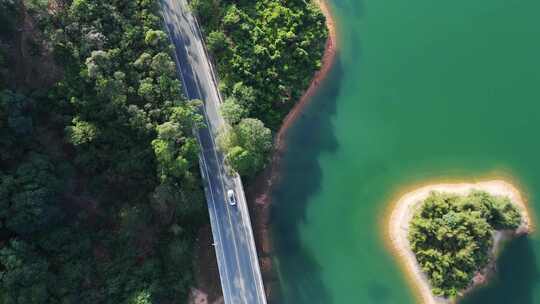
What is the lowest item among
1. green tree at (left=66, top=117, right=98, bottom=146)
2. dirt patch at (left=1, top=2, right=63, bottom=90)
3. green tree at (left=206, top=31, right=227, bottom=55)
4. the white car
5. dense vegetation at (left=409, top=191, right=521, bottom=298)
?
dense vegetation at (left=409, top=191, right=521, bottom=298)

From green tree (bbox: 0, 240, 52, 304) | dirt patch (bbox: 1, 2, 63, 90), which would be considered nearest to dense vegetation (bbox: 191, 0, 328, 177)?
dirt patch (bbox: 1, 2, 63, 90)

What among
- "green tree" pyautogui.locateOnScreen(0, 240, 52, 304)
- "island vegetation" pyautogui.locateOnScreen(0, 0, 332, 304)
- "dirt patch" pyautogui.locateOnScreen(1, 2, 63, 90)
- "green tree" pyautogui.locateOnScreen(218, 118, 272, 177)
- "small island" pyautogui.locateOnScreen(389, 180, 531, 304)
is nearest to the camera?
"green tree" pyautogui.locateOnScreen(0, 240, 52, 304)

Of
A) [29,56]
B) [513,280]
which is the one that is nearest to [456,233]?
[513,280]

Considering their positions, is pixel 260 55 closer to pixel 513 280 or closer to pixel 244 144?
pixel 244 144

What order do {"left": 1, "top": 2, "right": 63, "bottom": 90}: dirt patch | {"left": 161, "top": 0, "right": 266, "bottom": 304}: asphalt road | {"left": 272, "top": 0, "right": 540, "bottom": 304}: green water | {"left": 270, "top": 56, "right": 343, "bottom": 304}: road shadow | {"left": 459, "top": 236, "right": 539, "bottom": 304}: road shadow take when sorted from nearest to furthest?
{"left": 1, "top": 2, "right": 63, "bottom": 90}: dirt patch → {"left": 161, "top": 0, "right": 266, "bottom": 304}: asphalt road → {"left": 270, "top": 56, "right": 343, "bottom": 304}: road shadow → {"left": 459, "top": 236, "right": 539, "bottom": 304}: road shadow → {"left": 272, "top": 0, "right": 540, "bottom": 304}: green water

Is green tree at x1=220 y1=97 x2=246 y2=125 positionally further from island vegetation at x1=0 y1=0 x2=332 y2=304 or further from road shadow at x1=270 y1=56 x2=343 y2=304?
road shadow at x1=270 y1=56 x2=343 y2=304

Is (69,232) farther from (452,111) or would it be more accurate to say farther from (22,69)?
(452,111)
